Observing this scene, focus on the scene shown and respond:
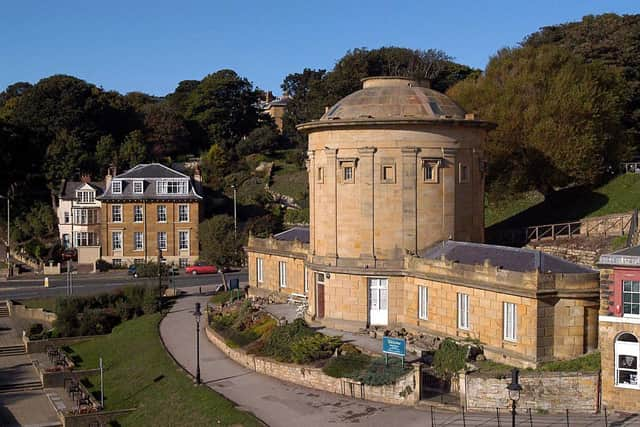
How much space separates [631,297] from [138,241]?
4986cm

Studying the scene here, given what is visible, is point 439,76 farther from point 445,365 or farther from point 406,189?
point 445,365

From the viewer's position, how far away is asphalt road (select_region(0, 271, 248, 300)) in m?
56.9

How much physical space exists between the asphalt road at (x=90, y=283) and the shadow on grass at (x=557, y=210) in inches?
786

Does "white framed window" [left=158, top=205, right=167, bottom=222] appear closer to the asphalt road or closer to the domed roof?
the asphalt road

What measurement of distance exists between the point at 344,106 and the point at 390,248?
699 cm

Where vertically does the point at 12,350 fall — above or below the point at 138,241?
below

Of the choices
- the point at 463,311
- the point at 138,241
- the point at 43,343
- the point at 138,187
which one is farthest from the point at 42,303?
the point at 463,311

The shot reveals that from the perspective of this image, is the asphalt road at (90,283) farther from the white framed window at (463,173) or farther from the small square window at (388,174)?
the white framed window at (463,173)

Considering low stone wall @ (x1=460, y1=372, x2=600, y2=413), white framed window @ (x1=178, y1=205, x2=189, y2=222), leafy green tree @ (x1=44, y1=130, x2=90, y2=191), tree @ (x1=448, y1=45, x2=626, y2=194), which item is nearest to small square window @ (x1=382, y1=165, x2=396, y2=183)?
low stone wall @ (x1=460, y1=372, x2=600, y2=413)

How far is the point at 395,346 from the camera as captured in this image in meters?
29.1

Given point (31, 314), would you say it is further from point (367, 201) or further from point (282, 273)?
point (367, 201)

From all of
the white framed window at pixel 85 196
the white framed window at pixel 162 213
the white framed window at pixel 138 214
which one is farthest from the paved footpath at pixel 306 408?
the white framed window at pixel 85 196

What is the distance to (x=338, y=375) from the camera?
98.3 ft

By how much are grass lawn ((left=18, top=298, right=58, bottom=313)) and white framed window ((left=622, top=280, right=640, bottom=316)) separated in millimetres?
38714
